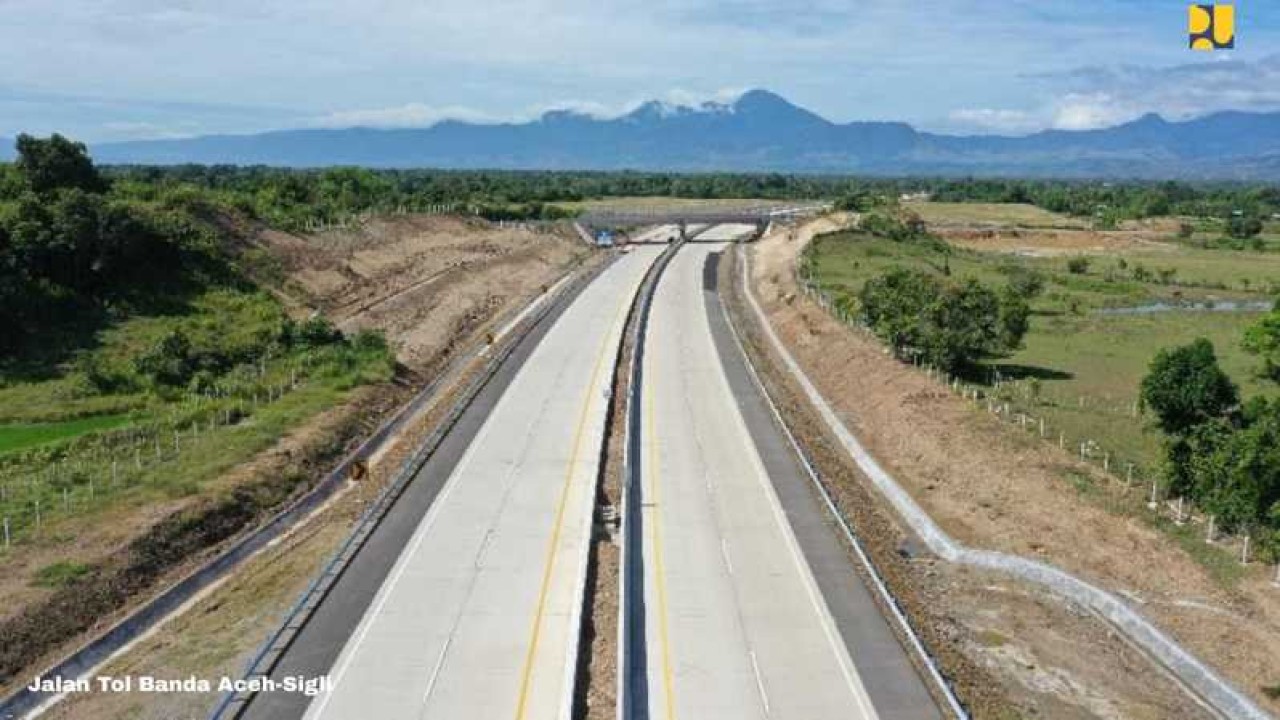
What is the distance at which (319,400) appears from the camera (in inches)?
1959

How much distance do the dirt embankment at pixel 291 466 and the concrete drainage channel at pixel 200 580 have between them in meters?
0.66

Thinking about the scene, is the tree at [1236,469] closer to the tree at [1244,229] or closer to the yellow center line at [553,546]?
the yellow center line at [553,546]

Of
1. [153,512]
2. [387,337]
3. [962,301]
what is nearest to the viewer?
[153,512]

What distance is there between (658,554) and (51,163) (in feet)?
193

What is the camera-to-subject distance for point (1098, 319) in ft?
271

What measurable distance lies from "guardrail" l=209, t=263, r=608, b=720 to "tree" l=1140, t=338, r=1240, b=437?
986 inches

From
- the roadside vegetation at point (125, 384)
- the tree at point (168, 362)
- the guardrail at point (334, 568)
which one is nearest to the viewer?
the guardrail at point (334, 568)

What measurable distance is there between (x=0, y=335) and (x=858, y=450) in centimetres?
3853

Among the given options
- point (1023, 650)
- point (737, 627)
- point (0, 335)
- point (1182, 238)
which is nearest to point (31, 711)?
point (737, 627)

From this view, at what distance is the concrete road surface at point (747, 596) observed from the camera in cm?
2369

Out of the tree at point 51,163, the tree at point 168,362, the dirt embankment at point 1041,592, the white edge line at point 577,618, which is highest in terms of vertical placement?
A: the tree at point 51,163

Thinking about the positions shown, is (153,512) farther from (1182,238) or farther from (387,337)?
(1182,238)

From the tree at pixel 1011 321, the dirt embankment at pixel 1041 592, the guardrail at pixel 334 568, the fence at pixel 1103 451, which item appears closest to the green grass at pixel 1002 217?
the fence at pixel 1103 451

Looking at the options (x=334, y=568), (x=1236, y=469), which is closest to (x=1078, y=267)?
(x=1236, y=469)
